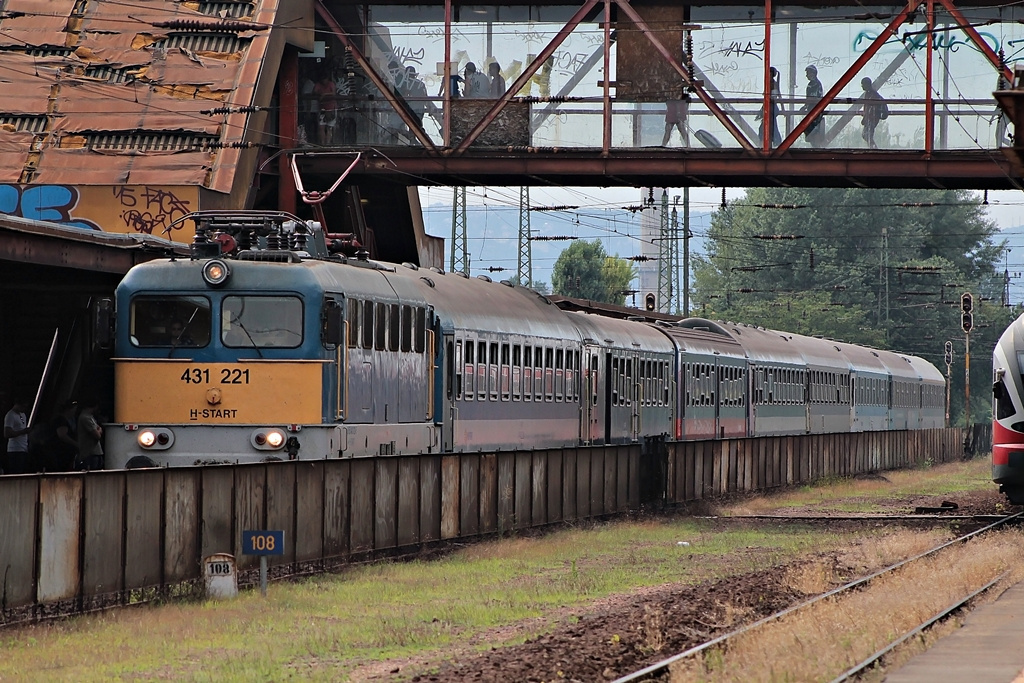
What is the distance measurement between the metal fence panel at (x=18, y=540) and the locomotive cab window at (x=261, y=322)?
23.3ft

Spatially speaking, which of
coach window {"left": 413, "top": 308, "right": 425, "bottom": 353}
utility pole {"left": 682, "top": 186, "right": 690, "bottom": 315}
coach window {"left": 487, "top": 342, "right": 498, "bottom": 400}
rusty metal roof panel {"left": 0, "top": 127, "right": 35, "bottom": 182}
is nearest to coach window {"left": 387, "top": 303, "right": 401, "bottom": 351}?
coach window {"left": 413, "top": 308, "right": 425, "bottom": 353}

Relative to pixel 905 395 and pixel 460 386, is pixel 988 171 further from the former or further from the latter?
pixel 905 395

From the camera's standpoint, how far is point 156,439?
2020cm

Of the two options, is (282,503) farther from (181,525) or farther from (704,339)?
(704,339)

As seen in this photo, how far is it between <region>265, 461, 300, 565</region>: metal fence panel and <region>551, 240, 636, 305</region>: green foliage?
93928 mm

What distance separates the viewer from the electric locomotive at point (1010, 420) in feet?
86.3

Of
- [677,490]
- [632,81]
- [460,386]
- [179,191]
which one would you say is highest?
[632,81]

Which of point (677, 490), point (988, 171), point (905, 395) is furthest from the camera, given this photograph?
point (905, 395)

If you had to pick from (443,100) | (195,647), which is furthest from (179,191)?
(195,647)

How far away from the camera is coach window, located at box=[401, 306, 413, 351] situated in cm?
2317

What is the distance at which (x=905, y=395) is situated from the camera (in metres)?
70.2

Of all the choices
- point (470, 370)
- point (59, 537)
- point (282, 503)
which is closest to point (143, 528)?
point (59, 537)

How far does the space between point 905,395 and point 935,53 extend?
33307mm

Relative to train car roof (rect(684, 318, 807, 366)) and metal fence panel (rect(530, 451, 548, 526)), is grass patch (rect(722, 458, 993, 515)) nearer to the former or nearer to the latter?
train car roof (rect(684, 318, 807, 366))
